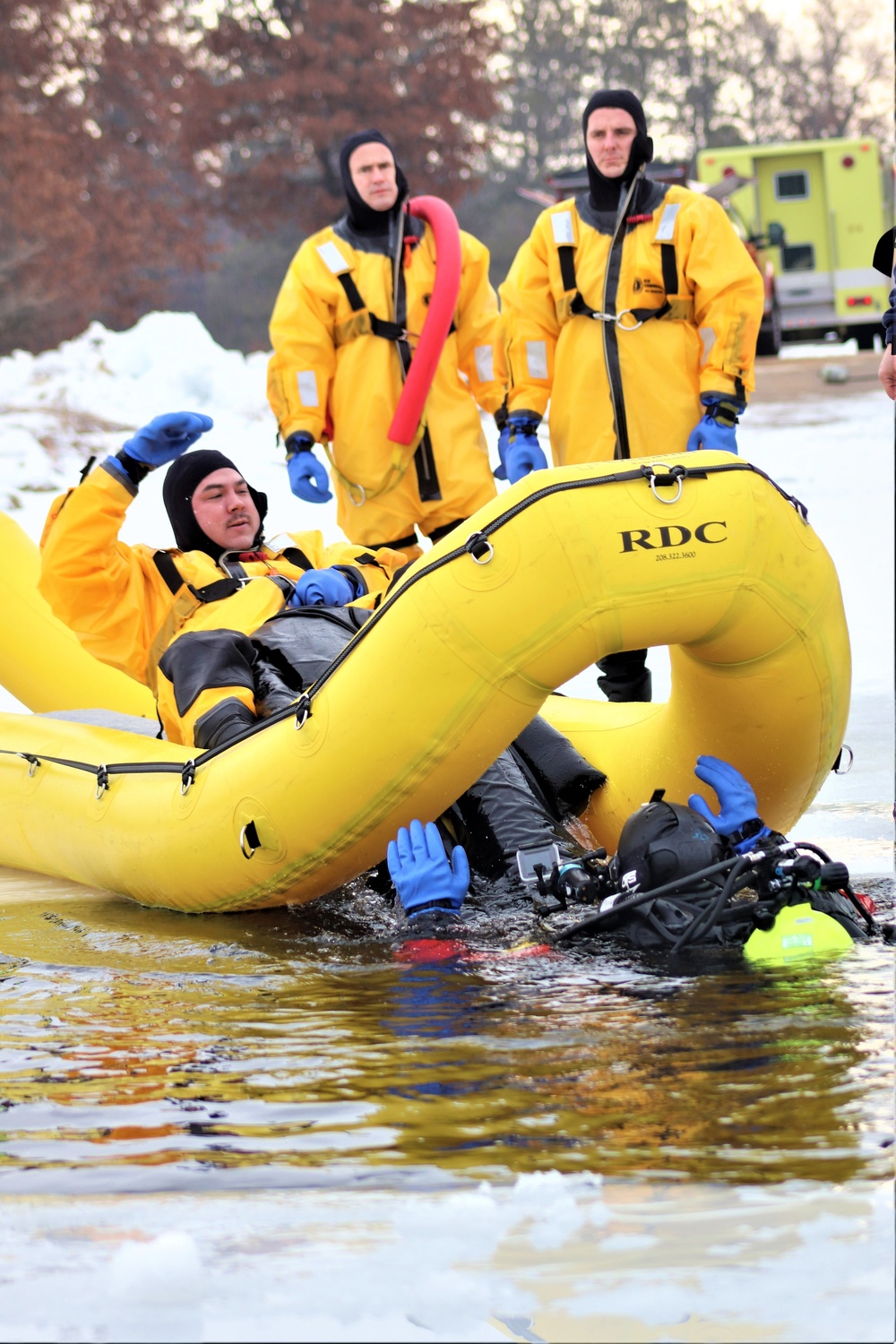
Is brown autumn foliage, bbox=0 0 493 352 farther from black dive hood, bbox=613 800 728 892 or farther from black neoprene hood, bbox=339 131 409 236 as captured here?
black dive hood, bbox=613 800 728 892

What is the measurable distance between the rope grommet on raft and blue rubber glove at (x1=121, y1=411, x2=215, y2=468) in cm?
117

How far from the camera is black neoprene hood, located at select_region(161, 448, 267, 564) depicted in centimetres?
431

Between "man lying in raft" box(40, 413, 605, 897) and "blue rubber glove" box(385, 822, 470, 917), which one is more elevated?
"man lying in raft" box(40, 413, 605, 897)

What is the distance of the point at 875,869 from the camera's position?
3586mm

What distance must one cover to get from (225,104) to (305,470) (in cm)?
1766

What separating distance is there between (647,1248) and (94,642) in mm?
2763

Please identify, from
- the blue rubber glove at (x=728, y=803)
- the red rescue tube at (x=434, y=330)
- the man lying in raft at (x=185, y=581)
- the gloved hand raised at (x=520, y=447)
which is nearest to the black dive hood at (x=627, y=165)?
the red rescue tube at (x=434, y=330)

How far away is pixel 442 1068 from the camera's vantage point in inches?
92.4

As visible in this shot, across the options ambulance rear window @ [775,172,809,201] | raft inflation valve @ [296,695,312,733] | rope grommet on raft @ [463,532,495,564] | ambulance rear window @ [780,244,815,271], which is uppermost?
ambulance rear window @ [775,172,809,201]

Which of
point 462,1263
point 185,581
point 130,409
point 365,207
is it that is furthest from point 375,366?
point 130,409

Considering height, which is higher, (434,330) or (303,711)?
(434,330)

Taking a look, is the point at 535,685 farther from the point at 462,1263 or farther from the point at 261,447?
the point at 261,447

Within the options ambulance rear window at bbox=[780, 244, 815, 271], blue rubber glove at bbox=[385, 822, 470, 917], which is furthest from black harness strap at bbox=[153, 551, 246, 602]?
ambulance rear window at bbox=[780, 244, 815, 271]

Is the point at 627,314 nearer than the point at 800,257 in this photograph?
Yes
